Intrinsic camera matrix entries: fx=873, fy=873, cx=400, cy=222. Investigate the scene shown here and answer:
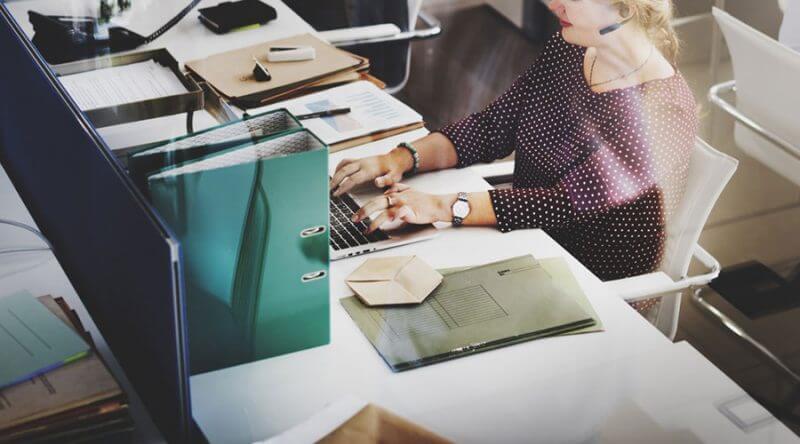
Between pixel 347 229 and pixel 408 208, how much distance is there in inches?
4.4

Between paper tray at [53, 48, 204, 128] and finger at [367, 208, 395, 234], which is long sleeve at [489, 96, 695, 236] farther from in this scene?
paper tray at [53, 48, 204, 128]

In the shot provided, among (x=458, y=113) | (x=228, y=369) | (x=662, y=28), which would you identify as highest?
(x=662, y=28)

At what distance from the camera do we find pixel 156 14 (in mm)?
2357

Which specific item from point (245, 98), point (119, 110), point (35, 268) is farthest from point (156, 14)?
point (35, 268)

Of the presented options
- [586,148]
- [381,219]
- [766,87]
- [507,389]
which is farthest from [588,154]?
[766,87]

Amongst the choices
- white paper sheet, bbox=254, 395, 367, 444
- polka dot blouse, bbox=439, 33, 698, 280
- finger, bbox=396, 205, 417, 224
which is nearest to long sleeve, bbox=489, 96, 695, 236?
polka dot blouse, bbox=439, 33, 698, 280

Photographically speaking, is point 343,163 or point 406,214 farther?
point 343,163

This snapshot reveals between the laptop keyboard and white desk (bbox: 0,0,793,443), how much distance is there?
150 mm

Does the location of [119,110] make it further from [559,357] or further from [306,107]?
[559,357]

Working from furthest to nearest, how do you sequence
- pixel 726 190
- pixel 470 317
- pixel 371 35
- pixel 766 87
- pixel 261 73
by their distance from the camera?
pixel 726 190
pixel 371 35
pixel 766 87
pixel 261 73
pixel 470 317

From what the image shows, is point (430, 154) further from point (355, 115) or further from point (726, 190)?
point (726, 190)

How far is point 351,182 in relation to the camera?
1.64 m

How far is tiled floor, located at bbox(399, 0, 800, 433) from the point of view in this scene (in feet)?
7.67

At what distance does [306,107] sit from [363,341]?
0.77m
